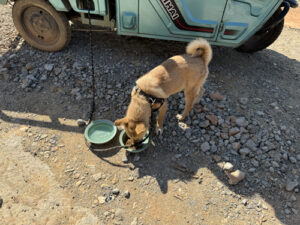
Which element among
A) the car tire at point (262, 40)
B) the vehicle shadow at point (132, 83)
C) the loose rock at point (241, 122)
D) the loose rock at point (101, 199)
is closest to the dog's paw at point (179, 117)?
the vehicle shadow at point (132, 83)

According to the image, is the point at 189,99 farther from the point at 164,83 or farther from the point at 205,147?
the point at 205,147

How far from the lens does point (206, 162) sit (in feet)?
14.0

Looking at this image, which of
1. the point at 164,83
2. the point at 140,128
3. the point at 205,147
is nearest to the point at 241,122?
the point at 205,147

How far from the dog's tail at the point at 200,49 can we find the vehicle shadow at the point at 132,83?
141 centimetres

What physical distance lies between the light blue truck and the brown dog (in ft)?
3.78

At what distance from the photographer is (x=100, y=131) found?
15.1 ft

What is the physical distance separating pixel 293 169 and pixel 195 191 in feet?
6.40

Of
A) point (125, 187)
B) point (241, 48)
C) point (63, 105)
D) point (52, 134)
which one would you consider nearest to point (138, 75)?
point (63, 105)

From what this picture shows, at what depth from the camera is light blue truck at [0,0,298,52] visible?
492 centimetres

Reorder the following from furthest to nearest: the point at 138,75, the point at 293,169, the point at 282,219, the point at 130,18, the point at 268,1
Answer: the point at 138,75
the point at 130,18
the point at 268,1
the point at 293,169
the point at 282,219

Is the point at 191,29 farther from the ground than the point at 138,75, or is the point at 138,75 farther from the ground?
the point at 191,29

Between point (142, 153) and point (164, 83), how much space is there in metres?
1.44

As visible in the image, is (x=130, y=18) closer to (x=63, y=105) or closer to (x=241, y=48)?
(x=63, y=105)

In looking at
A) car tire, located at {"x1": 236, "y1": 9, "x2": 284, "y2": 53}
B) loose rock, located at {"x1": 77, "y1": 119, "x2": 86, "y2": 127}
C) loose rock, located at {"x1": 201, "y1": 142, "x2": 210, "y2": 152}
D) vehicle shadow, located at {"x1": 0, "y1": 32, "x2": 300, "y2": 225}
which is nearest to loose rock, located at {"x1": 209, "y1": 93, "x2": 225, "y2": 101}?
vehicle shadow, located at {"x1": 0, "y1": 32, "x2": 300, "y2": 225}
